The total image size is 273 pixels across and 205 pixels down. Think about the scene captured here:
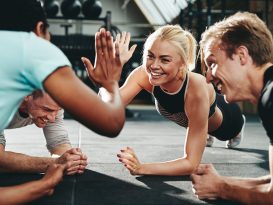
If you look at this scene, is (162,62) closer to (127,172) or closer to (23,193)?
(127,172)

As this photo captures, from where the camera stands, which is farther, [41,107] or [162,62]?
[162,62]

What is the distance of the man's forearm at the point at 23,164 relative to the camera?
1.86 metres

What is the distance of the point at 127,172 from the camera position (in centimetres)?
197

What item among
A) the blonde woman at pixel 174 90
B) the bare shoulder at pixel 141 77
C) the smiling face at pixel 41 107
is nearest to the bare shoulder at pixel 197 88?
the blonde woman at pixel 174 90

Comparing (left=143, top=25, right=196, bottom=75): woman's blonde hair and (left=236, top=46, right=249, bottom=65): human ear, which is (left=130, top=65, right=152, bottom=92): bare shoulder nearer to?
(left=143, top=25, right=196, bottom=75): woman's blonde hair

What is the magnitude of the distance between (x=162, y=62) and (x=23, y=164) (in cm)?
81

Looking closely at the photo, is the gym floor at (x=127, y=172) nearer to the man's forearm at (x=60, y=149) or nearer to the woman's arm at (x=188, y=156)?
the woman's arm at (x=188, y=156)

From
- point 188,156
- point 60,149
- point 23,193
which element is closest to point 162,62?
point 188,156

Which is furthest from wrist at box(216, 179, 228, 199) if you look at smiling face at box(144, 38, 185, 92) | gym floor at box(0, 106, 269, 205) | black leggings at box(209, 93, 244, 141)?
black leggings at box(209, 93, 244, 141)

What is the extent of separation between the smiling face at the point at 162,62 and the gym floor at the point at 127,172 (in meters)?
0.48

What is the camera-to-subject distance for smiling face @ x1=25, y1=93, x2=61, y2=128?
1.64 metres

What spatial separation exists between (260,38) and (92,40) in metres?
5.22

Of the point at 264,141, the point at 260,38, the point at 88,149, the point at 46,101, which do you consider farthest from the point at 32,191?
the point at 264,141

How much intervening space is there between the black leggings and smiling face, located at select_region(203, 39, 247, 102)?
1321mm
